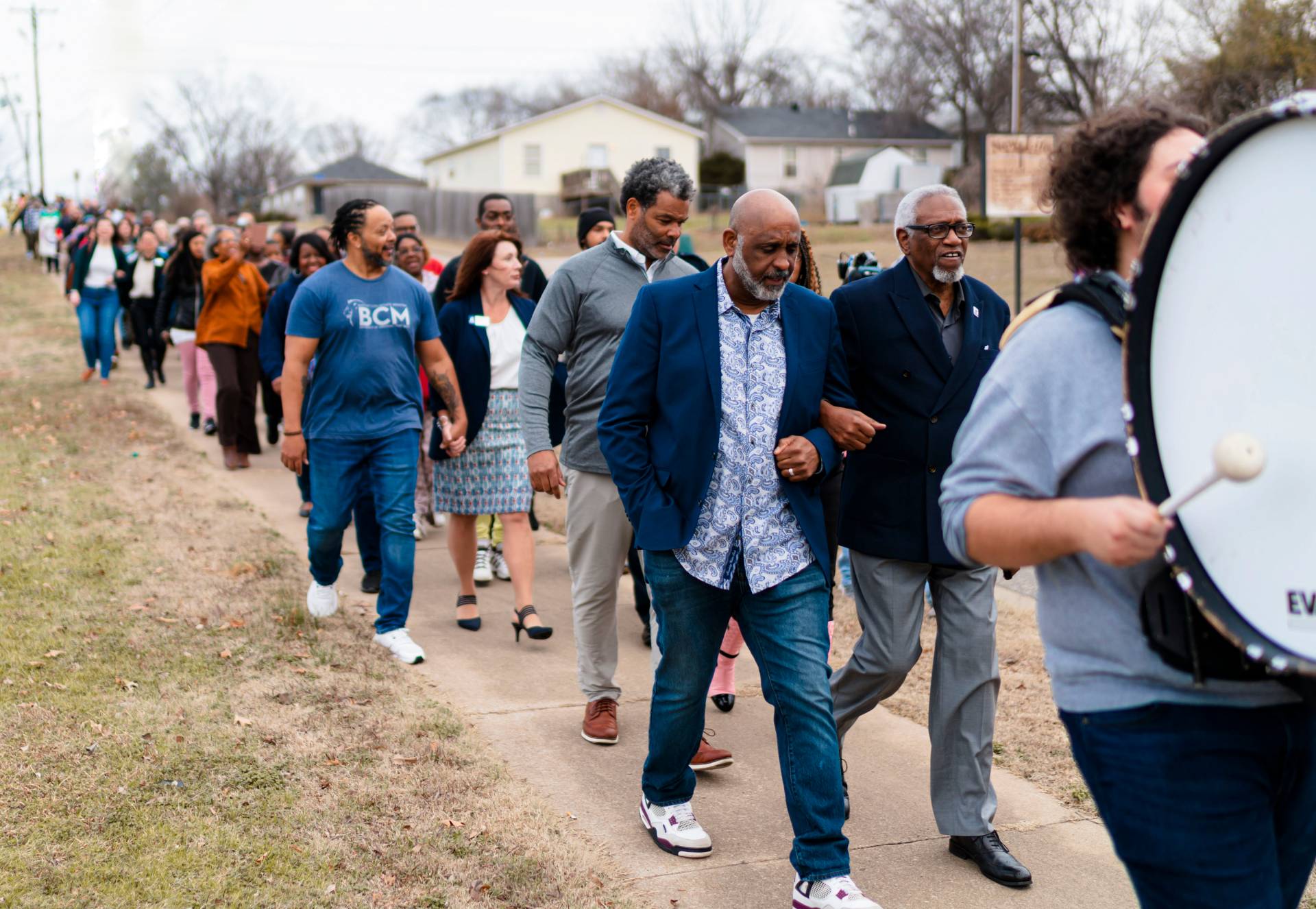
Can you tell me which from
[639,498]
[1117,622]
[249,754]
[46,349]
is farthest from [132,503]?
[46,349]

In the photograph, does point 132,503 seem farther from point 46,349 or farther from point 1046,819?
point 46,349

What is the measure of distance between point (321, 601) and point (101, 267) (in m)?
10.9

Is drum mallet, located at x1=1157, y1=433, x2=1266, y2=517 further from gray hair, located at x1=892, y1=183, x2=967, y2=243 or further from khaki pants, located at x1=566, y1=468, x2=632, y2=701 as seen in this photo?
khaki pants, located at x1=566, y1=468, x2=632, y2=701

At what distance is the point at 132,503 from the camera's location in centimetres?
1003

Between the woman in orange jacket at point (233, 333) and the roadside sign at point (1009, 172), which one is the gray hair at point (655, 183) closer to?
the woman in orange jacket at point (233, 333)

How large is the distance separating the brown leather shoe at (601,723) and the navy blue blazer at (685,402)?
5.17 ft

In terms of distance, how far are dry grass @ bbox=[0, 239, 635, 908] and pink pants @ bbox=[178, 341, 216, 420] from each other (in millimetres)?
4509

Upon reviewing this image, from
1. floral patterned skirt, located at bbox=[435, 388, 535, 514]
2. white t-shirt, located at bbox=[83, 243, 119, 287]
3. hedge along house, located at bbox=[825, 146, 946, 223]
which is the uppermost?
hedge along house, located at bbox=[825, 146, 946, 223]

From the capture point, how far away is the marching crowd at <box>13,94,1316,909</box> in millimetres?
2139

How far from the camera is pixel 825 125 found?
7181 cm

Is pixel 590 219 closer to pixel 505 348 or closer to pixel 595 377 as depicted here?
pixel 505 348

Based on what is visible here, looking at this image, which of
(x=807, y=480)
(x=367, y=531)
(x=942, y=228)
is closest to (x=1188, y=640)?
(x=807, y=480)

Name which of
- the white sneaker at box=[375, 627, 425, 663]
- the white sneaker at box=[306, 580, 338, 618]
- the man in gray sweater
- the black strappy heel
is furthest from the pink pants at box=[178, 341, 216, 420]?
the man in gray sweater

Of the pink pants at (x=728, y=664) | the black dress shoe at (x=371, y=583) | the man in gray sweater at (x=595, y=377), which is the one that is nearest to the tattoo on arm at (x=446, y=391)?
the man in gray sweater at (x=595, y=377)
